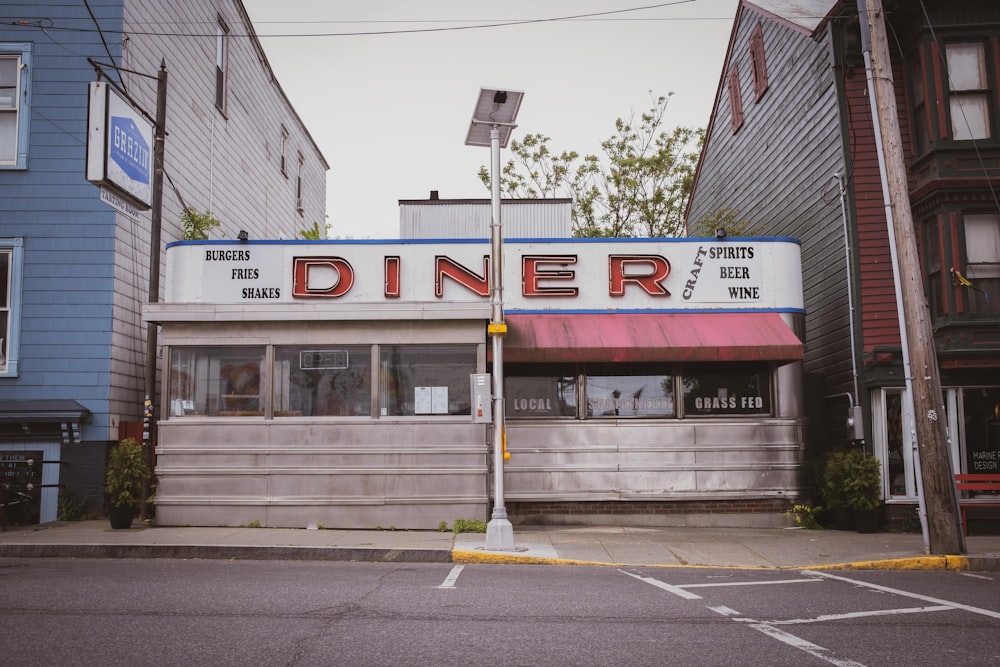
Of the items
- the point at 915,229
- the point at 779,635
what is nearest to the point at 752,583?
the point at 779,635

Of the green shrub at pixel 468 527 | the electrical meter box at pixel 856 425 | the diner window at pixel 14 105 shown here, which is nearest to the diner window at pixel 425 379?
the green shrub at pixel 468 527

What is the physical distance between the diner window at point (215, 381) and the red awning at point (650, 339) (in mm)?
3939

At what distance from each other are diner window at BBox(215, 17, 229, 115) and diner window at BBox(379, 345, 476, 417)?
9.71 metres

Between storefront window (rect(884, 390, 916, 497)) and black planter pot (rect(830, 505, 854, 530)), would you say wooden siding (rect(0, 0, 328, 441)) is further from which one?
storefront window (rect(884, 390, 916, 497))

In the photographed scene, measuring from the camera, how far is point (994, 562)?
10.8 m

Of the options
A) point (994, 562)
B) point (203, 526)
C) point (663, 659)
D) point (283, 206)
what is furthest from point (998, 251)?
point (283, 206)

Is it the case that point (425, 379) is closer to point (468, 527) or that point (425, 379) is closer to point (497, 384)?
point (468, 527)

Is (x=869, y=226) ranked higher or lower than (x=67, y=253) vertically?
higher

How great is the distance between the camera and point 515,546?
37.9ft

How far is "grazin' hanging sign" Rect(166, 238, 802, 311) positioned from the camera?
14641mm

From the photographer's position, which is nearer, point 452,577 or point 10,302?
point 452,577

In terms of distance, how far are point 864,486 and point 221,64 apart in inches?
651

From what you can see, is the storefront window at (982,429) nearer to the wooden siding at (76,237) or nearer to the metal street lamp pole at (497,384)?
the metal street lamp pole at (497,384)

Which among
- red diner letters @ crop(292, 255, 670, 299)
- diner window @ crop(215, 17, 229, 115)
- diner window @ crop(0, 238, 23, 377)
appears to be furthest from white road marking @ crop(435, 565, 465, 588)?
diner window @ crop(215, 17, 229, 115)
